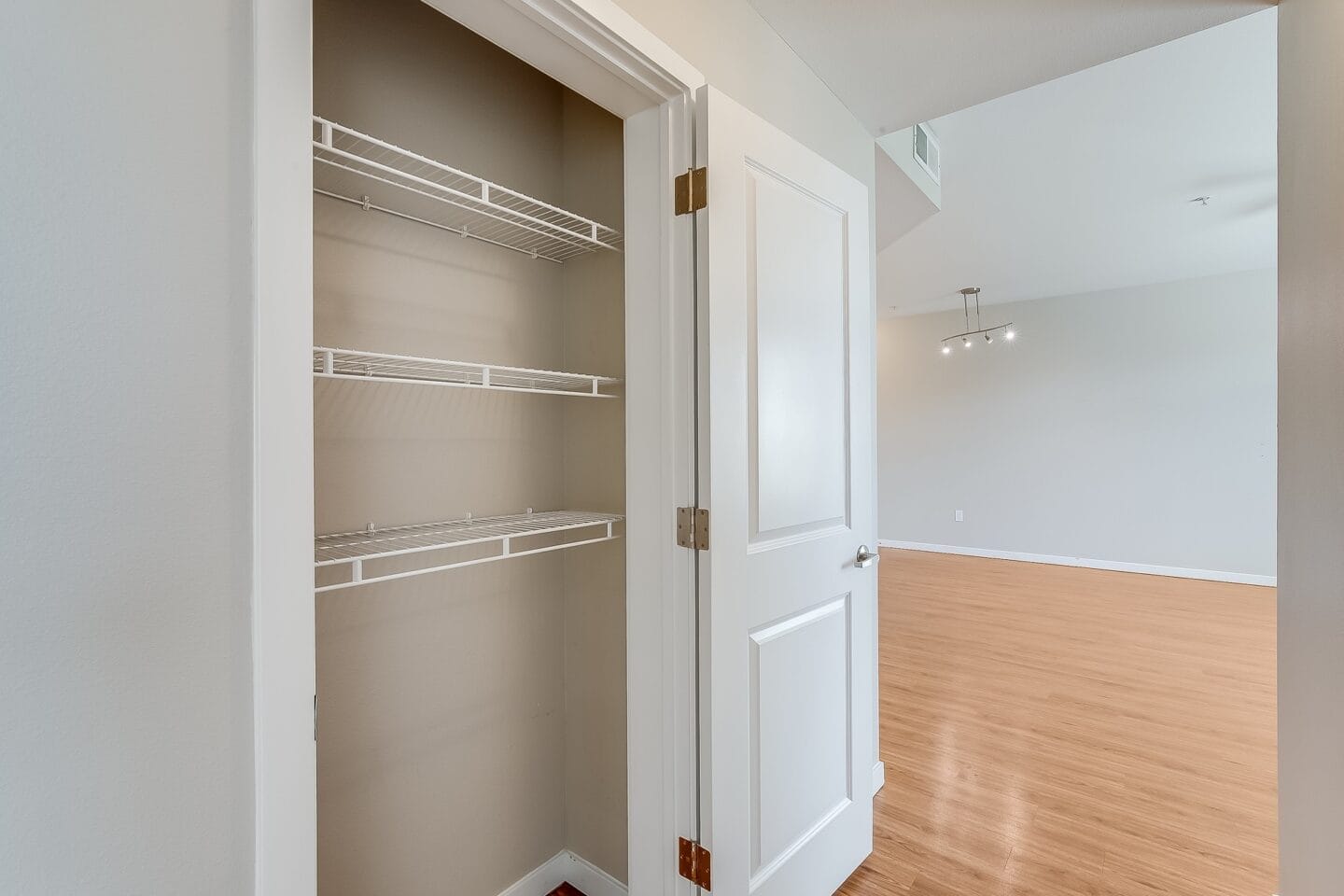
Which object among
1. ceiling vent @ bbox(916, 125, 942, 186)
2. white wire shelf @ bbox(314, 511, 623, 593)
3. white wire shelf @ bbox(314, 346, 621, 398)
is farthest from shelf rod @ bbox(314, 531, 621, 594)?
ceiling vent @ bbox(916, 125, 942, 186)

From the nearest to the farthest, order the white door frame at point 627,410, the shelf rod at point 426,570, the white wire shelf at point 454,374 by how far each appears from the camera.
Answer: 1. the white door frame at point 627,410
2. the shelf rod at point 426,570
3. the white wire shelf at point 454,374

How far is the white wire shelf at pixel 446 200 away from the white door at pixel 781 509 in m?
0.40

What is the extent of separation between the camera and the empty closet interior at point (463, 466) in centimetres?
129

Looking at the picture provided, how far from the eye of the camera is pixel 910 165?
2.83 meters

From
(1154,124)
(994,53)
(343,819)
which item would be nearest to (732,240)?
(994,53)

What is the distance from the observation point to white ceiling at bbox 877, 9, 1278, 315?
2508mm

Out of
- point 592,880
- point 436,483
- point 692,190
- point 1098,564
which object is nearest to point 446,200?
point 692,190

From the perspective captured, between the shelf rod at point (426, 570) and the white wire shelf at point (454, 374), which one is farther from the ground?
the white wire shelf at point (454, 374)

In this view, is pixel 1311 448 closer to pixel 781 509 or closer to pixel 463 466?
pixel 781 509

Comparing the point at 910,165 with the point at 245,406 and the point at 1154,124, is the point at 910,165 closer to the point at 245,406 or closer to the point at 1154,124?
→ the point at 1154,124

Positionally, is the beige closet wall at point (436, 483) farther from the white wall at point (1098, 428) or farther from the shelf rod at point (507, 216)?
the white wall at point (1098, 428)

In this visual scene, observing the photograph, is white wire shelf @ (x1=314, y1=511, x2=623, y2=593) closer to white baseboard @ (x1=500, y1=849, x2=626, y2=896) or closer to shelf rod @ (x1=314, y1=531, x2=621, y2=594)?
shelf rod @ (x1=314, y1=531, x2=621, y2=594)

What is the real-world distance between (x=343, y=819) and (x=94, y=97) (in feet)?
4.40

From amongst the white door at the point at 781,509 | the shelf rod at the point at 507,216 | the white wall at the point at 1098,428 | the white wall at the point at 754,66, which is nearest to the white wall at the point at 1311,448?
the white door at the point at 781,509
